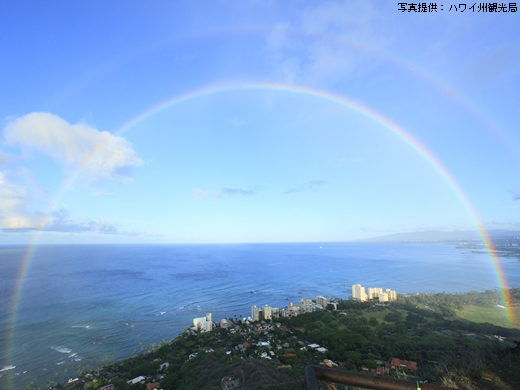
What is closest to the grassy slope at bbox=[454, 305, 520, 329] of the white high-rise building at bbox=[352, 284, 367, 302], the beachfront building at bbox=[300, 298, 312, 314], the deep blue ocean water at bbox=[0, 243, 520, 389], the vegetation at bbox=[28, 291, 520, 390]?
the vegetation at bbox=[28, 291, 520, 390]

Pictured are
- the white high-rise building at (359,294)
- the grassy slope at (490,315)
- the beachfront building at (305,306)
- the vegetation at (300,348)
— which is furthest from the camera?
the white high-rise building at (359,294)

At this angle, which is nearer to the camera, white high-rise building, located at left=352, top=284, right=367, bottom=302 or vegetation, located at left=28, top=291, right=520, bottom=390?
vegetation, located at left=28, top=291, right=520, bottom=390

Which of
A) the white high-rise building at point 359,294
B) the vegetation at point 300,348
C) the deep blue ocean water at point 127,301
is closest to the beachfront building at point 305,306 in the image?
the vegetation at point 300,348

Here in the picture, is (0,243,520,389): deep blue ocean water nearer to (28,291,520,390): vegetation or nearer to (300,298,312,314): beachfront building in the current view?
(28,291,520,390): vegetation

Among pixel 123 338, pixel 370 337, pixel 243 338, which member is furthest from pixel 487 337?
pixel 123 338

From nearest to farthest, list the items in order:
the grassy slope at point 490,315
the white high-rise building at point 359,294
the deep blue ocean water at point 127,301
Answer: the deep blue ocean water at point 127,301 < the grassy slope at point 490,315 < the white high-rise building at point 359,294

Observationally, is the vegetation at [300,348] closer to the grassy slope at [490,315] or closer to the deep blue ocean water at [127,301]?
the grassy slope at [490,315]

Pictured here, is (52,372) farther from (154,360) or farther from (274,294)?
(274,294)

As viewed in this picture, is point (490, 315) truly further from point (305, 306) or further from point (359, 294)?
point (305, 306)
